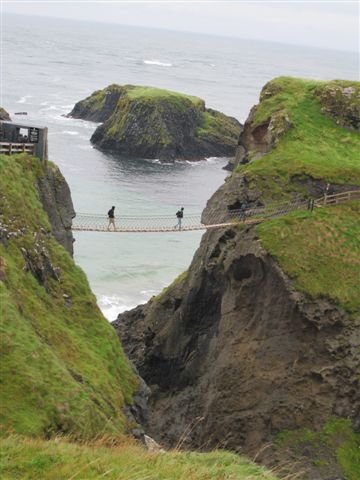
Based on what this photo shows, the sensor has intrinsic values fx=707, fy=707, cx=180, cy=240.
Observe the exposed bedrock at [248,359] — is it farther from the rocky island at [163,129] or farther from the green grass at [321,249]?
the rocky island at [163,129]

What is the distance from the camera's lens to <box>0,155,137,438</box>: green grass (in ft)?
74.4

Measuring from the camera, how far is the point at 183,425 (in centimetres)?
3844

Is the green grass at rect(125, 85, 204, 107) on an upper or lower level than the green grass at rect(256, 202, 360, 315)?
upper

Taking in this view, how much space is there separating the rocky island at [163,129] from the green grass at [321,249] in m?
70.9

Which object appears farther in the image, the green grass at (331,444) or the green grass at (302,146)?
the green grass at (302,146)

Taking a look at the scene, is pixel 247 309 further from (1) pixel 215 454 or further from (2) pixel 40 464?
(2) pixel 40 464

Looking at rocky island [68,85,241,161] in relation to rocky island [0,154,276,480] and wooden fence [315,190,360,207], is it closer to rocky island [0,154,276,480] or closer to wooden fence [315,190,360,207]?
wooden fence [315,190,360,207]

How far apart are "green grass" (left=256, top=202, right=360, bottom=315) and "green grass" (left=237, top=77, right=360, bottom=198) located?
3168 mm

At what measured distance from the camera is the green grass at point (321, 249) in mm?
36625

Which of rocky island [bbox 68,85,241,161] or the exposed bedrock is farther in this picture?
rocky island [bbox 68,85,241,161]

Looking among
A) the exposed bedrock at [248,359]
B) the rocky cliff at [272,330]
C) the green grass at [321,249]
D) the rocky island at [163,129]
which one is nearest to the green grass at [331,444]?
the rocky cliff at [272,330]

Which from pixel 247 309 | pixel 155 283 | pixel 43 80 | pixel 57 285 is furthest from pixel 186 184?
pixel 43 80

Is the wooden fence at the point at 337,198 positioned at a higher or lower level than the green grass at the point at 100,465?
higher

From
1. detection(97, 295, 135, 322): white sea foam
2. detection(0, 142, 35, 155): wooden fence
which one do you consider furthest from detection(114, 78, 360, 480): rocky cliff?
detection(0, 142, 35, 155): wooden fence
